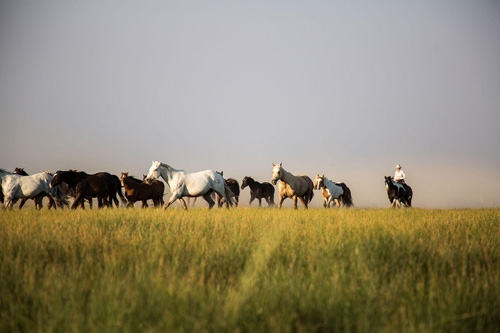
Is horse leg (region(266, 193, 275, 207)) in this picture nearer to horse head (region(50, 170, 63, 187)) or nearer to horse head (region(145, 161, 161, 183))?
horse head (region(145, 161, 161, 183))

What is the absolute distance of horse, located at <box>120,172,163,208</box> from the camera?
18.9 metres

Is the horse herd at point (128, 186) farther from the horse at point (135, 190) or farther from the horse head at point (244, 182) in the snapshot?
the horse head at point (244, 182)

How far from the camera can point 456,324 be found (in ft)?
11.0

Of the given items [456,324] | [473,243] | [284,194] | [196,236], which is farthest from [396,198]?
[456,324]

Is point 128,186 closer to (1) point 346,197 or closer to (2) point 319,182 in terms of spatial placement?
(2) point 319,182

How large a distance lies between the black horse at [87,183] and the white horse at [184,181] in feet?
8.05

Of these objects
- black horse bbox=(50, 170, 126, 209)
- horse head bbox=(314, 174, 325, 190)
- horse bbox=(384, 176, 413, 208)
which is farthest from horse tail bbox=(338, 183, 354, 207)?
black horse bbox=(50, 170, 126, 209)

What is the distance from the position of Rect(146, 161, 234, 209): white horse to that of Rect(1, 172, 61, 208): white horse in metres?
4.28

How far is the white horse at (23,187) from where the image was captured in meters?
15.7

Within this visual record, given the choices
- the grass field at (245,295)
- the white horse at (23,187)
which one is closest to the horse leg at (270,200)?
the white horse at (23,187)

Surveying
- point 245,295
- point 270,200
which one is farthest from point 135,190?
point 245,295

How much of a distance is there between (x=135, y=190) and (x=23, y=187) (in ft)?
14.5

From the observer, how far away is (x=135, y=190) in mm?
19188

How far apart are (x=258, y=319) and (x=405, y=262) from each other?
275 centimetres
